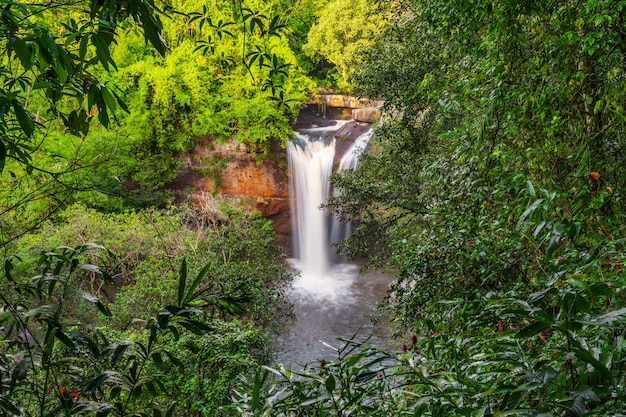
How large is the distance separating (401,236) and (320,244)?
9.44 metres

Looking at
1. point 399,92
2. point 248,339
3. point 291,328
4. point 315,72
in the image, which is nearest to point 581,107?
point 399,92

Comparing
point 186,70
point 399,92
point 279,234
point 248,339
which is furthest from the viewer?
point 279,234

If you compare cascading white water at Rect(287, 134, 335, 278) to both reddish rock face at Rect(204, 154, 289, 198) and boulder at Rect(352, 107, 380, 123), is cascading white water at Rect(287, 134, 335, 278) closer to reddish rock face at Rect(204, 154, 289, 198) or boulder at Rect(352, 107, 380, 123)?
reddish rock face at Rect(204, 154, 289, 198)

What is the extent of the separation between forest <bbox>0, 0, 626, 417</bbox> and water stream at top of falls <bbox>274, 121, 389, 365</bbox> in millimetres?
3208

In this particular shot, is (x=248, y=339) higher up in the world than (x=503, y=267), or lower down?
lower down

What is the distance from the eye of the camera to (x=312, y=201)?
16.9 metres

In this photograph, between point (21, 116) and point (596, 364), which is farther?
point (21, 116)

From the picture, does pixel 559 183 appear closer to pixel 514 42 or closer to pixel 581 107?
pixel 581 107

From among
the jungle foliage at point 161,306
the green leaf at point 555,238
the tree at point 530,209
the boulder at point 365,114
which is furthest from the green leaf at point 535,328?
the boulder at point 365,114

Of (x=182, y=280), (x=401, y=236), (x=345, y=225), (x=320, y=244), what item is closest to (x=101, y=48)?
(x=182, y=280)

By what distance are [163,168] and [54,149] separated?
4.22 metres

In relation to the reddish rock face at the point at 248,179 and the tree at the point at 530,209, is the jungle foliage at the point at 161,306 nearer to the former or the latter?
the tree at the point at 530,209

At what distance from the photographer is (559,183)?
3262 mm

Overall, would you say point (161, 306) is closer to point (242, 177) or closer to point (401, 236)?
point (401, 236)
